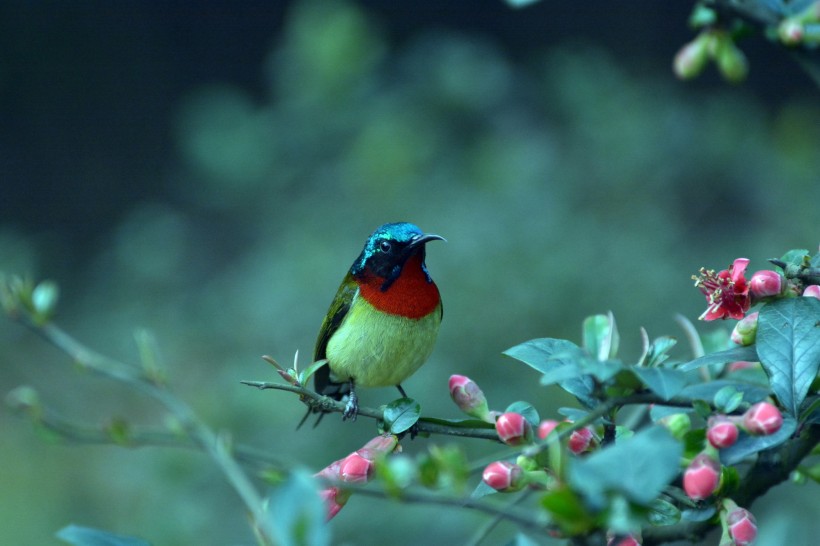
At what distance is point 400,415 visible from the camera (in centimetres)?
95

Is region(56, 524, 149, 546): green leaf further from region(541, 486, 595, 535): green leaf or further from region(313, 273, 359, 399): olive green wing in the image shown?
region(313, 273, 359, 399): olive green wing

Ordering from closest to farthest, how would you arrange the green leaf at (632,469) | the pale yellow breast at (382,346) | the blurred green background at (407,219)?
the green leaf at (632,469)
the pale yellow breast at (382,346)
the blurred green background at (407,219)

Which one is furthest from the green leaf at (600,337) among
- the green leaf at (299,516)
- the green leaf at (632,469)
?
the green leaf at (299,516)

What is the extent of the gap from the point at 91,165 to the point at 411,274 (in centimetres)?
442

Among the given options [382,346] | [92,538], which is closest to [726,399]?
[92,538]

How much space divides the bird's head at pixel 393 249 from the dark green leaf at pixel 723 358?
850 millimetres

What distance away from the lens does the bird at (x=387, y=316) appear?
162 centimetres

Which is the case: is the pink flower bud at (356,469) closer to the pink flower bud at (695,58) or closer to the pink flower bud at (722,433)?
the pink flower bud at (722,433)

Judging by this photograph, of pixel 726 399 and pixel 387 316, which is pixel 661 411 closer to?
pixel 726 399

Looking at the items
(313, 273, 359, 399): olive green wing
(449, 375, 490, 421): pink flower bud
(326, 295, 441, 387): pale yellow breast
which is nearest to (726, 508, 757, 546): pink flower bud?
(449, 375, 490, 421): pink flower bud

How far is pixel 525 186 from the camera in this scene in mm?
3039

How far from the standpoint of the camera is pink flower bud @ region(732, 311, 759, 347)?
86 cm

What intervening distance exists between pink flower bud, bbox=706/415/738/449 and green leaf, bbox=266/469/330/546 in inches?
13.1

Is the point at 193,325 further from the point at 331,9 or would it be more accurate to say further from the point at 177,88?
the point at 177,88
